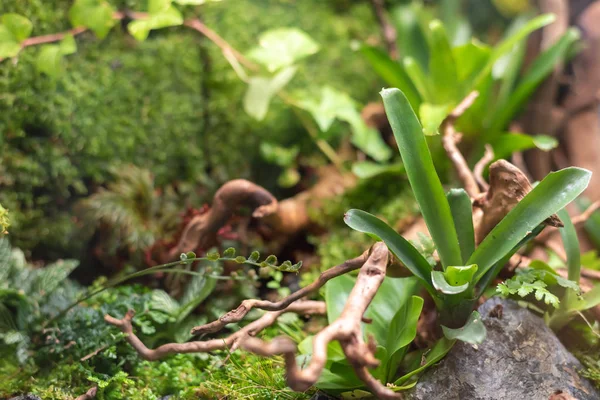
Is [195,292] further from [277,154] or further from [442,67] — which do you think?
[442,67]

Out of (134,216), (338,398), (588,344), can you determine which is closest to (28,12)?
(134,216)

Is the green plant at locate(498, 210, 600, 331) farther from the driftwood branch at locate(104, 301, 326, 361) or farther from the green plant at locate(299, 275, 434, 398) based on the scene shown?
the driftwood branch at locate(104, 301, 326, 361)

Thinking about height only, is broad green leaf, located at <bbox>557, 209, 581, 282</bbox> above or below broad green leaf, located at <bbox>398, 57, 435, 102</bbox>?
below

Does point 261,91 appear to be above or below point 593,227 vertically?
above

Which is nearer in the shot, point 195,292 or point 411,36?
point 195,292

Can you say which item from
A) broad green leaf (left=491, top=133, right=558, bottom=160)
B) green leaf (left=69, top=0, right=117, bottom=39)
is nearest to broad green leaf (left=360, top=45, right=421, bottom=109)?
broad green leaf (left=491, top=133, right=558, bottom=160)

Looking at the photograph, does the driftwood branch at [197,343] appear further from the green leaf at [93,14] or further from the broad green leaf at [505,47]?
the broad green leaf at [505,47]

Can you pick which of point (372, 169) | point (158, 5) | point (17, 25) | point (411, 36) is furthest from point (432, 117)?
point (17, 25)
